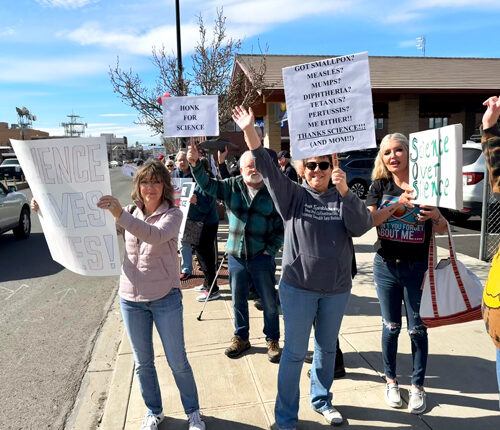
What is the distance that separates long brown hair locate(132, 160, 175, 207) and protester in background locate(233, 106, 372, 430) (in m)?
0.62

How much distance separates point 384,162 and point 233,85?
5.99 m

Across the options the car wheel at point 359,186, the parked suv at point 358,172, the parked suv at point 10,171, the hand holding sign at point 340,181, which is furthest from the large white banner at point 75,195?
the parked suv at point 10,171

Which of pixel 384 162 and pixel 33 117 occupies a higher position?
pixel 33 117

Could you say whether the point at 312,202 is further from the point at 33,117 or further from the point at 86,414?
the point at 33,117

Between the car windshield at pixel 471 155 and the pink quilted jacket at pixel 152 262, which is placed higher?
the car windshield at pixel 471 155

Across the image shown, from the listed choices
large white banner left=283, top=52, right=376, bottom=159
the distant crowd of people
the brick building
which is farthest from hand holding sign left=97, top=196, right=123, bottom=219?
the brick building

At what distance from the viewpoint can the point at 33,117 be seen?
107 metres

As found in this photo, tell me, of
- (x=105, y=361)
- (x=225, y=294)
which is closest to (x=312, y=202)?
(x=105, y=361)

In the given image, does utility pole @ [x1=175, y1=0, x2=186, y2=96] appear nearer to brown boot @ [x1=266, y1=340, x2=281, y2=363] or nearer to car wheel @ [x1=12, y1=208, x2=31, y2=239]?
car wheel @ [x1=12, y1=208, x2=31, y2=239]

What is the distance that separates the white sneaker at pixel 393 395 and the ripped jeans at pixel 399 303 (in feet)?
0.22

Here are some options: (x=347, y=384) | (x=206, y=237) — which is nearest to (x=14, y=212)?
(x=206, y=237)

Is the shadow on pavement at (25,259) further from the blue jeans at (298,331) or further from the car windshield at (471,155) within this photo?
the car windshield at (471,155)

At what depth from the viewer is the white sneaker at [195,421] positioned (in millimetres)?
2766

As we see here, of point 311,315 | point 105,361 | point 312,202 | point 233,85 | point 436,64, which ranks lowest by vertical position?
point 105,361
